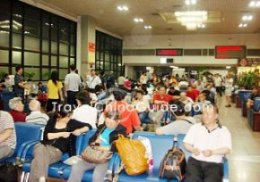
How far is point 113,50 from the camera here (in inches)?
829

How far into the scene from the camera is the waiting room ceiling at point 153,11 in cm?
1204

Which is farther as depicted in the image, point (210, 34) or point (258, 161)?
point (210, 34)

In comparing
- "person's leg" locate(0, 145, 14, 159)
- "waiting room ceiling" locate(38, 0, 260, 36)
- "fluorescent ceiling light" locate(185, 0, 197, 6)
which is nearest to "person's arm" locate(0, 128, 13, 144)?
"person's leg" locate(0, 145, 14, 159)

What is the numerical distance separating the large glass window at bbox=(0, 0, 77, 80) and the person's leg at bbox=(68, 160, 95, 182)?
7.81 meters

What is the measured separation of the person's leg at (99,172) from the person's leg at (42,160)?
58 centimetres

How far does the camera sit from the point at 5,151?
13.1ft

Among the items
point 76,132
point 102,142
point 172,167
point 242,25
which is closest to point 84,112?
point 76,132

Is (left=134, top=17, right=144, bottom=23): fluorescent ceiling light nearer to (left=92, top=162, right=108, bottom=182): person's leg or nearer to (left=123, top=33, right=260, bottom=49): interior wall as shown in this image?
(left=123, top=33, right=260, bottom=49): interior wall

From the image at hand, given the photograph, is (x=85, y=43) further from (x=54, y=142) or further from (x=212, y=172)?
(x=212, y=172)

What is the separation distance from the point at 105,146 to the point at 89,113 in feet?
3.25

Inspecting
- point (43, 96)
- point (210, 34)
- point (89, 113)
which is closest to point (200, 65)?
point (210, 34)

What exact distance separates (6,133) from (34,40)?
29.5 feet

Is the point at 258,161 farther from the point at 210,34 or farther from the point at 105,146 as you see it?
the point at 210,34

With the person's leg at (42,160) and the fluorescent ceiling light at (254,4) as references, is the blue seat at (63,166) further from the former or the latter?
the fluorescent ceiling light at (254,4)
